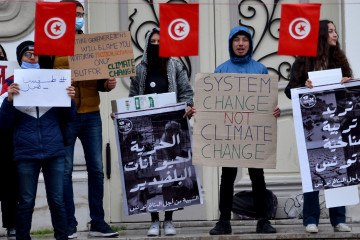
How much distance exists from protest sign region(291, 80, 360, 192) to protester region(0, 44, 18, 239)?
252cm

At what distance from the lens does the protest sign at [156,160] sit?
8.02 meters

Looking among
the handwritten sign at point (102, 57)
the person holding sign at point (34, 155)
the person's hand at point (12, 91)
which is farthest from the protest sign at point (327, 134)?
the person's hand at point (12, 91)

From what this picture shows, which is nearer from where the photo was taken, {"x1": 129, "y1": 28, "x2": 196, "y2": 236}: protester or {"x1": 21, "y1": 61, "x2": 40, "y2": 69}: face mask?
{"x1": 21, "y1": 61, "x2": 40, "y2": 69}: face mask

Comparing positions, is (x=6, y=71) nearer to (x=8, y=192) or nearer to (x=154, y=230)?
(x=8, y=192)

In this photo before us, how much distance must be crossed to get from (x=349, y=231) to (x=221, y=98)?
156 cm

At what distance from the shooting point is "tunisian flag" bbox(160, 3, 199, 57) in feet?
25.7

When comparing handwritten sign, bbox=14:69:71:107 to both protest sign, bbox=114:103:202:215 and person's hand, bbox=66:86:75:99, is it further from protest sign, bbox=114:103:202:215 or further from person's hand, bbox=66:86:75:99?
protest sign, bbox=114:103:202:215

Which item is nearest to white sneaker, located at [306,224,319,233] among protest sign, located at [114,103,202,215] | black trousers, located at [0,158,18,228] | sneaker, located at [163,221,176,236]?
protest sign, located at [114,103,202,215]

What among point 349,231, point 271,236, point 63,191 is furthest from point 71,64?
point 349,231

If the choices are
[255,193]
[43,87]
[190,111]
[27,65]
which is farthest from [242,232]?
[27,65]

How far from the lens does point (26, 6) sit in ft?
30.3

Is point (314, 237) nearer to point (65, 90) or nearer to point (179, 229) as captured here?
point (179, 229)

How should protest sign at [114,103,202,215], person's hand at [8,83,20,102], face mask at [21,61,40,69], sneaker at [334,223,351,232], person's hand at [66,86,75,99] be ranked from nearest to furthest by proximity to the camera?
person's hand at [8,83,20,102]
person's hand at [66,86,75,99]
face mask at [21,61,40,69]
sneaker at [334,223,351,232]
protest sign at [114,103,202,215]

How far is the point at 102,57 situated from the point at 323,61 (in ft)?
6.22
